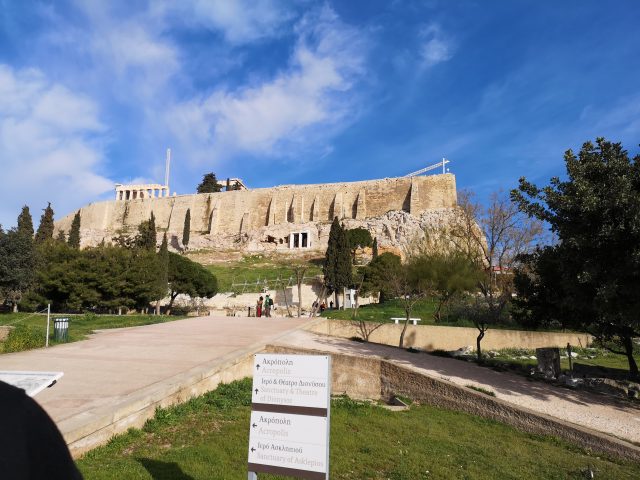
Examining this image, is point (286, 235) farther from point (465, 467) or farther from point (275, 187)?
point (465, 467)

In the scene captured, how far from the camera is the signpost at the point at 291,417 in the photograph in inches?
116

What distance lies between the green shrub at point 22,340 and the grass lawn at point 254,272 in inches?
864

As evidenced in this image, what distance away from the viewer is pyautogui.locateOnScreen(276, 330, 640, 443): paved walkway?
7.40m

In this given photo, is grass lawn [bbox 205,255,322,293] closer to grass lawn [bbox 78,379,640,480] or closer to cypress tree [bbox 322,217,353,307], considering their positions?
cypress tree [bbox 322,217,353,307]

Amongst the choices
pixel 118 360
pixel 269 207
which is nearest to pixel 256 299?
pixel 118 360

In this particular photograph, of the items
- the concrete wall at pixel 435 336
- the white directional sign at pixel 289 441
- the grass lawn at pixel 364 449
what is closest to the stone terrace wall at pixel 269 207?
the concrete wall at pixel 435 336

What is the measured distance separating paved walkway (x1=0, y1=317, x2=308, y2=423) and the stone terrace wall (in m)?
50.8

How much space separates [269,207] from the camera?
74.2 m

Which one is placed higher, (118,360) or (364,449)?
(118,360)

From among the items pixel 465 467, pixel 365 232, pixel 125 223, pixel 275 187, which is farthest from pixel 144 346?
pixel 125 223

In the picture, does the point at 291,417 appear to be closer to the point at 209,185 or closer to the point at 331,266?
the point at 331,266

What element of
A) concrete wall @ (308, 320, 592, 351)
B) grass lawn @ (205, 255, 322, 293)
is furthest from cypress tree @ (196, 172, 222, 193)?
concrete wall @ (308, 320, 592, 351)

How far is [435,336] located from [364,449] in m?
11.9

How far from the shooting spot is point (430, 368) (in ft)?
34.4
